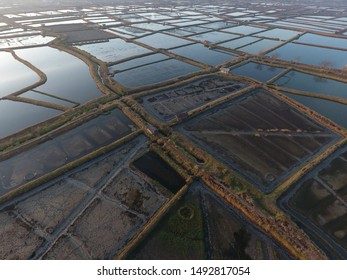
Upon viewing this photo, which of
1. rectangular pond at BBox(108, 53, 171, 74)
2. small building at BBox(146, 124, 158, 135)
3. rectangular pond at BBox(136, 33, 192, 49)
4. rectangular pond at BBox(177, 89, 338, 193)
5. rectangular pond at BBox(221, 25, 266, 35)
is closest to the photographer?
rectangular pond at BBox(177, 89, 338, 193)

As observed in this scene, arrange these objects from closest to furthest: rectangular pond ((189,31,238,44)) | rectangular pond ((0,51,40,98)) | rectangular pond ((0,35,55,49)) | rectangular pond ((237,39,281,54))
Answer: rectangular pond ((0,51,40,98))
rectangular pond ((0,35,55,49))
rectangular pond ((237,39,281,54))
rectangular pond ((189,31,238,44))

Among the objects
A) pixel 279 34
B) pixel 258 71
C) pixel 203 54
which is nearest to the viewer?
pixel 258 71

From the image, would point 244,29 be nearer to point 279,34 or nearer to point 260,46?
point 279,34

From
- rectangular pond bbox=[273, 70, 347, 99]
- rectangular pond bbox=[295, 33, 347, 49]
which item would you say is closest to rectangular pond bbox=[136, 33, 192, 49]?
rectangular pond bbox=[273, 70, 347, 99]

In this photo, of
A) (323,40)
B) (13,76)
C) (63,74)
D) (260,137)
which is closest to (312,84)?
(260,137)

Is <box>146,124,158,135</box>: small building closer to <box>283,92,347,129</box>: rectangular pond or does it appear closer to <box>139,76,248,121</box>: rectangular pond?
<box>139,76,248,121</box>: rectangular pond

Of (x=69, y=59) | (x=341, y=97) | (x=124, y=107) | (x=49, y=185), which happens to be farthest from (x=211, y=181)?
(x=69, y=59)

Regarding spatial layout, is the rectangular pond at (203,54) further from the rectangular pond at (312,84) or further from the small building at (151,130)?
the small building at (151,130)

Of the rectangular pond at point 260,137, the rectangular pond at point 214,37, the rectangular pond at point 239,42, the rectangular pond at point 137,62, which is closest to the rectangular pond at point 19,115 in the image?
the rectangular pond at point 137,62

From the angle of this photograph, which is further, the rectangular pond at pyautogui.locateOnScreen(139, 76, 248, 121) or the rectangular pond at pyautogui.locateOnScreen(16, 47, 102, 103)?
the rectangular pond at pyautogui.locateOnScreen(16, 47, 102, 103)

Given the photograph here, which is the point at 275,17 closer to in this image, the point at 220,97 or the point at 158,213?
the point at 220,97

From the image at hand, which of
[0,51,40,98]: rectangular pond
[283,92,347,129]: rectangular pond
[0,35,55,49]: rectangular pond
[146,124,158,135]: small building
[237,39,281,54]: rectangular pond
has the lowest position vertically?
[237,39,281,54]: rectangular pond
